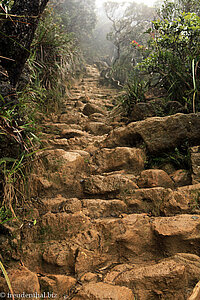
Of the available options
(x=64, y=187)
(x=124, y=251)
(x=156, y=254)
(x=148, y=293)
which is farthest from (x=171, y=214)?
(x=64, y=187)

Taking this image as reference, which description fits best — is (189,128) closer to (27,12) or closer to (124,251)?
(124,251)

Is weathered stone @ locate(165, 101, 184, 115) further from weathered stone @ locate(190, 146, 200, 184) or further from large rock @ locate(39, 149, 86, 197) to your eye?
large rock @ locate(39, 149, 86, 197)

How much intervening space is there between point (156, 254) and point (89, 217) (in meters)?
0.58

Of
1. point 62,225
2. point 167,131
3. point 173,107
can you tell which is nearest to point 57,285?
point 62,225

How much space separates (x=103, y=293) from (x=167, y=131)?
1.73m

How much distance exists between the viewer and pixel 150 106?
2.90 meters

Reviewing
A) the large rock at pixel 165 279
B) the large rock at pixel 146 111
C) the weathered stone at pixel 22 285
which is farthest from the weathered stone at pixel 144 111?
the weathered stone at pixel 22 285

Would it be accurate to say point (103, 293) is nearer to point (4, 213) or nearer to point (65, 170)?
point (4, 213)

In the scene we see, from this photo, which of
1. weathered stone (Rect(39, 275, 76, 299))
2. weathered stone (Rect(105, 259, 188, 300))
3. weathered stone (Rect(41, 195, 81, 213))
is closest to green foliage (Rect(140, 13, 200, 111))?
weathered stone (Rect(41, 195, 81, 213))

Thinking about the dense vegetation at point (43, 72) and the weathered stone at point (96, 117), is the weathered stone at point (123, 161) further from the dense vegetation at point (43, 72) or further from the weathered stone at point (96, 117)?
the weathered stone at point (96, 117)

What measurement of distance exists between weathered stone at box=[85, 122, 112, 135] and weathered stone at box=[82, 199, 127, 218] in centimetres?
174

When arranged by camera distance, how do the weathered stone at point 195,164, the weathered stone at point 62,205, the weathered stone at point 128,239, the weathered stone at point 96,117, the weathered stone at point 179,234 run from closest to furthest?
the weathered stone at point 179,234
the weathered stone at point 128,239
the weathered stone at point 62,205
the weathered stone at point 195,164
the weathered stone at point 96,117

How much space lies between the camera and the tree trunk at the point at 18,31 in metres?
1.68

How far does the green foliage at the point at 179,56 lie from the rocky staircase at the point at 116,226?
943mm
